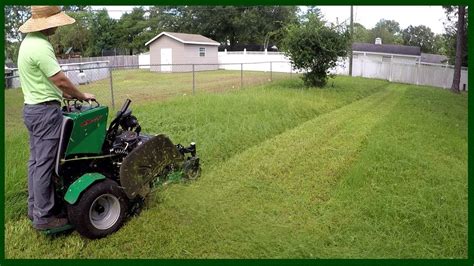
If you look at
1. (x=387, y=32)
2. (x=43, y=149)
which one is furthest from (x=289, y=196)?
(x=387, y=32)

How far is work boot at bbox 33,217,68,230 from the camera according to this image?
3.39m

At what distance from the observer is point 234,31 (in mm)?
44469

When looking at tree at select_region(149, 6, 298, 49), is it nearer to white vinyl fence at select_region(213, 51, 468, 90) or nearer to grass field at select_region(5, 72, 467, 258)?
white vinyl fence at select_region(213, 51, 468, 90)

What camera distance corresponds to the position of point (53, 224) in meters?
3.42

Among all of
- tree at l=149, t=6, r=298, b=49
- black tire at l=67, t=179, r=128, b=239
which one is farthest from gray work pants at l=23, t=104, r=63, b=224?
tree at l=149, t=6, r=298, b=49

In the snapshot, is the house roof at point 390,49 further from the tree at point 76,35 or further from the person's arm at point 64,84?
the person's arm at point 64,84

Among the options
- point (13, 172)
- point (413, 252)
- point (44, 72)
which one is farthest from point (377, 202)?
point (13, 172)

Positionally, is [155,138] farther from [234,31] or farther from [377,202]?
[234,31]

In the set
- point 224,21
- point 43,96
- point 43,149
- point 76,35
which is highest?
point 224,21

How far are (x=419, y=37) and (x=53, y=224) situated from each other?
8069cm

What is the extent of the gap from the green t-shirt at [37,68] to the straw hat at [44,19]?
6cm

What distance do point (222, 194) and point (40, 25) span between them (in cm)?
253

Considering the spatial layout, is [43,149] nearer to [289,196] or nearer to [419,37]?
[289,196]

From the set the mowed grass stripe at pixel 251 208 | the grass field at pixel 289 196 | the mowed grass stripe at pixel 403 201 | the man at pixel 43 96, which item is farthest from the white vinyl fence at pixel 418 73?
the man at pixel 43 96
